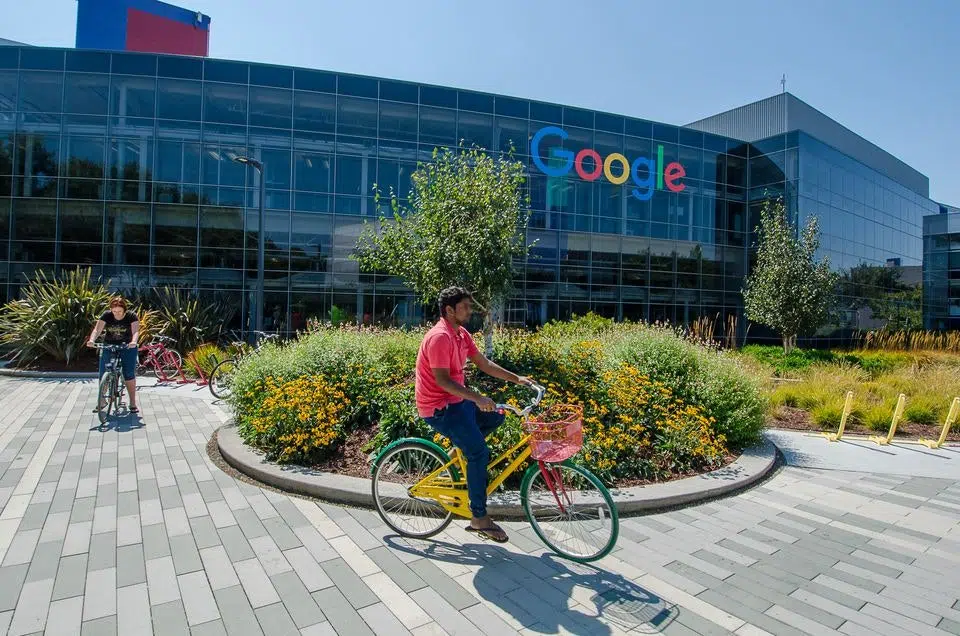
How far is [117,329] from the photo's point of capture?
805cm

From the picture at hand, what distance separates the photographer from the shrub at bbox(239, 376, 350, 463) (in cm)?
552

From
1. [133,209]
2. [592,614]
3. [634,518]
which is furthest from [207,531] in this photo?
[133,209]

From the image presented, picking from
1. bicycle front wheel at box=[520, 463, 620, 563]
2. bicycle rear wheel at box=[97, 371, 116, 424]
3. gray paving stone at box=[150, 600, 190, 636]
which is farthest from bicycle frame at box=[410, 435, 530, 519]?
bicycle rear wheel at box=[97, 371, 116, 424]

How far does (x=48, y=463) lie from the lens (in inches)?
223

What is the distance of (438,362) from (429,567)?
1.39 meters

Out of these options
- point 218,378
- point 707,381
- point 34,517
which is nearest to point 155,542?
point 34,517

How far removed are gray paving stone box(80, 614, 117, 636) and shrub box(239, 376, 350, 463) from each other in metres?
2.54

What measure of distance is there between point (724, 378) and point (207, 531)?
21.2 ft

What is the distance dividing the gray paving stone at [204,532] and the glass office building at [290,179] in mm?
17538

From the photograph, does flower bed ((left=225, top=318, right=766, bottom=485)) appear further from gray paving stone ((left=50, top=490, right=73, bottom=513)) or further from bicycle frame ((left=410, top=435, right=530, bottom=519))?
gray paving stone ((left=50, top=490, right=73, bottom=513))

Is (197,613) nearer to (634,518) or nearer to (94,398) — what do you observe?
(634,518)

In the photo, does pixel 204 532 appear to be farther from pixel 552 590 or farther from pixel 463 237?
pixel 463 237

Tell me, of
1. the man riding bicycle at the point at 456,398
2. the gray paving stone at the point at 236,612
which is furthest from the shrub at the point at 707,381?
the gray paving stone at the point at 236,612

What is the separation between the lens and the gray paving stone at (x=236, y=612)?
2844 millimetres
